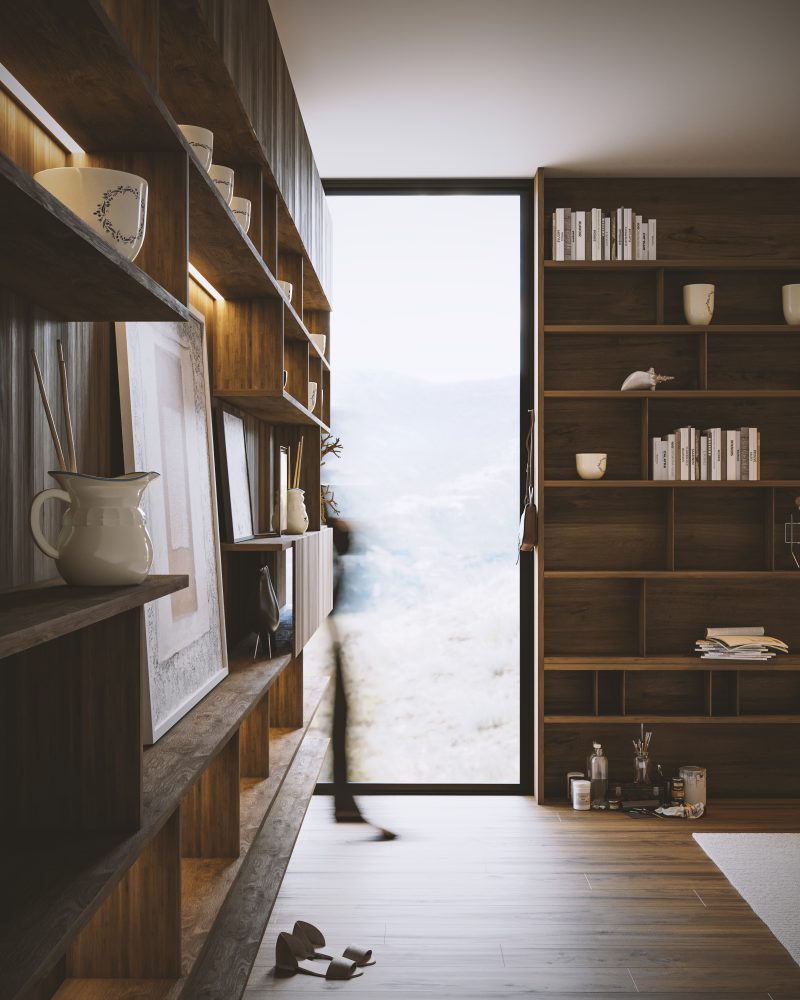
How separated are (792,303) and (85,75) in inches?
146

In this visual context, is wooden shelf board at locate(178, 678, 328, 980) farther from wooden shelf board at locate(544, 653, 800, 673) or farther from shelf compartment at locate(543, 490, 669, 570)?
shelf compartment at locate(543, 490, 669, 570)

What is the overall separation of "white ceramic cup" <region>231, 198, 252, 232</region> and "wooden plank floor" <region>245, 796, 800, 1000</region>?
2.15 meters

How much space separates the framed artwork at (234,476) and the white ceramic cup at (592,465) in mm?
1858

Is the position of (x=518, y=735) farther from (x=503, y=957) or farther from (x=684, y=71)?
(x=684, y=71)

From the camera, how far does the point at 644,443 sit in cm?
407

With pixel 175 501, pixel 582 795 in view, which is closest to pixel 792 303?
pixel 582 795

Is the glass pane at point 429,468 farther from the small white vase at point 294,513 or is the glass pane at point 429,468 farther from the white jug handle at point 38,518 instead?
the white jug handle at point 38,518

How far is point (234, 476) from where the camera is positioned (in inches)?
99.7

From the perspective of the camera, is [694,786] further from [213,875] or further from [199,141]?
[199,141]

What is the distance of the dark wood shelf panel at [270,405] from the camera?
7.88 ft

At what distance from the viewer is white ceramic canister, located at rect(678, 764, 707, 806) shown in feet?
13.0

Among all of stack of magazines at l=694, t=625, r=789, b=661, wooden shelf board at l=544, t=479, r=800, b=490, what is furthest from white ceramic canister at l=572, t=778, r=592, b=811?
wooden shelf board at l=544, t=479, r=800, b=490

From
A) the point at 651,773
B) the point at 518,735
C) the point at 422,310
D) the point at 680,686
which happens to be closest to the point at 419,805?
the point at 518,735

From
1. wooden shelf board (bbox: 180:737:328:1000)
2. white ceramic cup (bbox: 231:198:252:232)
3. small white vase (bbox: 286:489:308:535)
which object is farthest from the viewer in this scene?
small white vase (bbox: 286:489:308:535)
